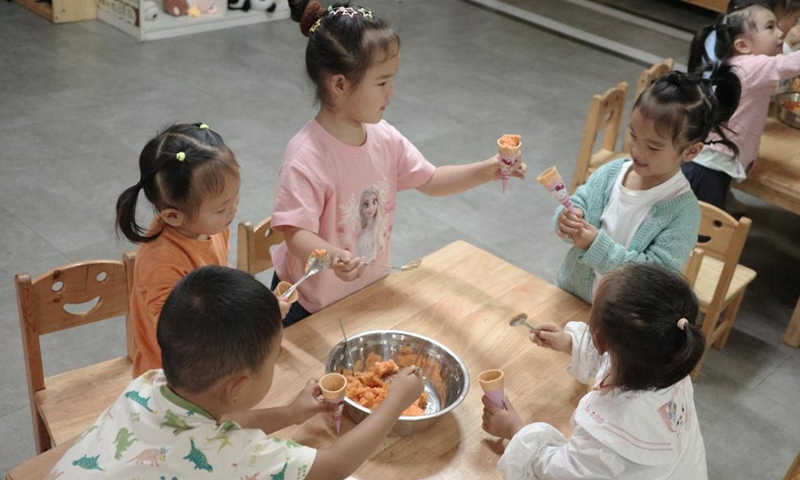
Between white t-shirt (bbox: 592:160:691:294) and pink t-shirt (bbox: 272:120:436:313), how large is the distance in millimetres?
564

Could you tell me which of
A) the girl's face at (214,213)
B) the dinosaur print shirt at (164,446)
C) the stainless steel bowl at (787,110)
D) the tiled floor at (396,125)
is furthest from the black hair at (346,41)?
the stainless steel bowl at (787,110)

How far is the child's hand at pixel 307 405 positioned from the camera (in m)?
1.90

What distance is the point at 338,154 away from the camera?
2395 mm

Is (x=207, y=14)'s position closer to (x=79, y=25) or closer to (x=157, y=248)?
(x=79, y=25)

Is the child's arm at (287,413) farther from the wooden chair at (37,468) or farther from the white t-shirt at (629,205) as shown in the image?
the white t-shirt at (629,205)

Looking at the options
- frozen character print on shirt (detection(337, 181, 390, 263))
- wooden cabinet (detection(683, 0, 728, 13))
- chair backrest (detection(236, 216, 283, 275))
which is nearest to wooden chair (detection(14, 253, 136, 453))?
chair backrest (detection(236, 216, 283, 275))

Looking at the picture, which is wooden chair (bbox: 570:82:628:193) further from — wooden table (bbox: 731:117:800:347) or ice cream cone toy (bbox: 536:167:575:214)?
ice cream cone toy (bbox: 536:167:575:214)

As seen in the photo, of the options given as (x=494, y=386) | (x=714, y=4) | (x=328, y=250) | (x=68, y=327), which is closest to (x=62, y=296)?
(x=68, y=327)

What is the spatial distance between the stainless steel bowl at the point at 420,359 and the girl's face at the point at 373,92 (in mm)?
608

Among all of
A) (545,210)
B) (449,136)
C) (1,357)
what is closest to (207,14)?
(449,136)

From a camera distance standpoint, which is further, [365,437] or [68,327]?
[68,327]

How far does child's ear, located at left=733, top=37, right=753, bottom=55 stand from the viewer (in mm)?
3920

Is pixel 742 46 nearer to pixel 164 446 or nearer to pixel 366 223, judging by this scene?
pixel 366 223

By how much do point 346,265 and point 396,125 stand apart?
3375 mm
